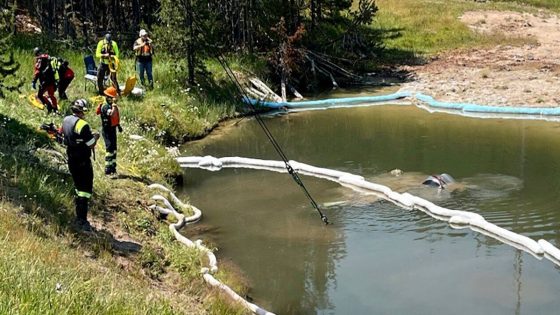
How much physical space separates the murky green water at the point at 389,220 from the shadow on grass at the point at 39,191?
2.45 m

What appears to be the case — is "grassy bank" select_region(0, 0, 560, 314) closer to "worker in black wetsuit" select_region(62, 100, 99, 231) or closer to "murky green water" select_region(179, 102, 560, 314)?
"worker in black wetsuit" select_region(62, 100, 99, 231)

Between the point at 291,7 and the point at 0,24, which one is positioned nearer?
the point at 0,24

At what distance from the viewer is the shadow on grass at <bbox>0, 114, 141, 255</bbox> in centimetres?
927

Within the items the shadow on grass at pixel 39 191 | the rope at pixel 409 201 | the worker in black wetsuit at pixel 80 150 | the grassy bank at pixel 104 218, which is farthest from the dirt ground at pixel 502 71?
the worker in black wetsuit at pixel 80 150

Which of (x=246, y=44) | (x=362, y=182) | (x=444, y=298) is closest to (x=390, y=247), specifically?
(x=444, y=298)

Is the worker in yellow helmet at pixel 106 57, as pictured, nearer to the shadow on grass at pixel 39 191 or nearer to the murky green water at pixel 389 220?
the murky green water at pixel 389 220

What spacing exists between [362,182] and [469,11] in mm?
30259

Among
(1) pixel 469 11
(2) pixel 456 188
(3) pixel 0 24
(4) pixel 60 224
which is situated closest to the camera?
(4) pixel 60 224

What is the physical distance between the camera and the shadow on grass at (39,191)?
9273mm

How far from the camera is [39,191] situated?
10.2m

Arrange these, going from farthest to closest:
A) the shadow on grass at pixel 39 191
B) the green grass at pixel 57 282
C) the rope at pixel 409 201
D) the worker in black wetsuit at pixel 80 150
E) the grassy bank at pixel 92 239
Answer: the rope at pixel 409 201
the worker in black wetsuit at pixel 80 150
the shadow on grass at pixel 39 191
the grassy bank at pixel 92 239
the green grass at pixel 57 282

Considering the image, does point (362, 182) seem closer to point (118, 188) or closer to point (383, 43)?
point (118, 188)

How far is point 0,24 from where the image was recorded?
1156 cm

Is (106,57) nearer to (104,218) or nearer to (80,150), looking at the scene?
(104,218)
